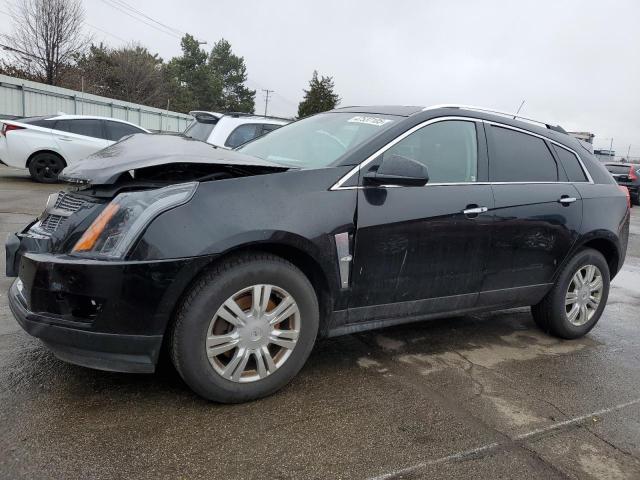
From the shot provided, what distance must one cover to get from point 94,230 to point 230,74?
234ft

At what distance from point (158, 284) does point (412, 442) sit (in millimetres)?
1433

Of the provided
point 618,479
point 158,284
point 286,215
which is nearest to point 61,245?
point 158,284

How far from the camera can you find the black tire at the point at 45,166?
464 inches

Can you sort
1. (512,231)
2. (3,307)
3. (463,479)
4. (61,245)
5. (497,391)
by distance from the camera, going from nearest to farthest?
(463,479), (61,245), (497,391), (512,231), (3,307)

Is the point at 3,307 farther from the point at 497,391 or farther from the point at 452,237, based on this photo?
the point at 497,391

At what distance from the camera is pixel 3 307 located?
400cm

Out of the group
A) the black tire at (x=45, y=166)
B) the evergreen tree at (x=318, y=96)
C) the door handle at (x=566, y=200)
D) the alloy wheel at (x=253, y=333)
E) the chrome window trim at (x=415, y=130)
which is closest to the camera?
the alloy wheel at (x=253, y=333)

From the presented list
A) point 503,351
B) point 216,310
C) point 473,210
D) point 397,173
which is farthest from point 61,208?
point 503,351

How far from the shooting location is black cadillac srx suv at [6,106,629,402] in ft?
8.14

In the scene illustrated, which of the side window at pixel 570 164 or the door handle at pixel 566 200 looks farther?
the side window at pixel 570 164

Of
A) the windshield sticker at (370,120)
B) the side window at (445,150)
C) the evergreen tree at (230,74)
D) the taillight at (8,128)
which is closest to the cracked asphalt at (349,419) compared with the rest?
the side window at (445,150)

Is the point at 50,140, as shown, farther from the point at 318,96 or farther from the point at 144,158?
the point at 318,96

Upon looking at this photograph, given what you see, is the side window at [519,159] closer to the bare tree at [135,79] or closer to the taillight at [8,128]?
the taillight at [8,128]

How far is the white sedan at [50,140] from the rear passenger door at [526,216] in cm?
931
